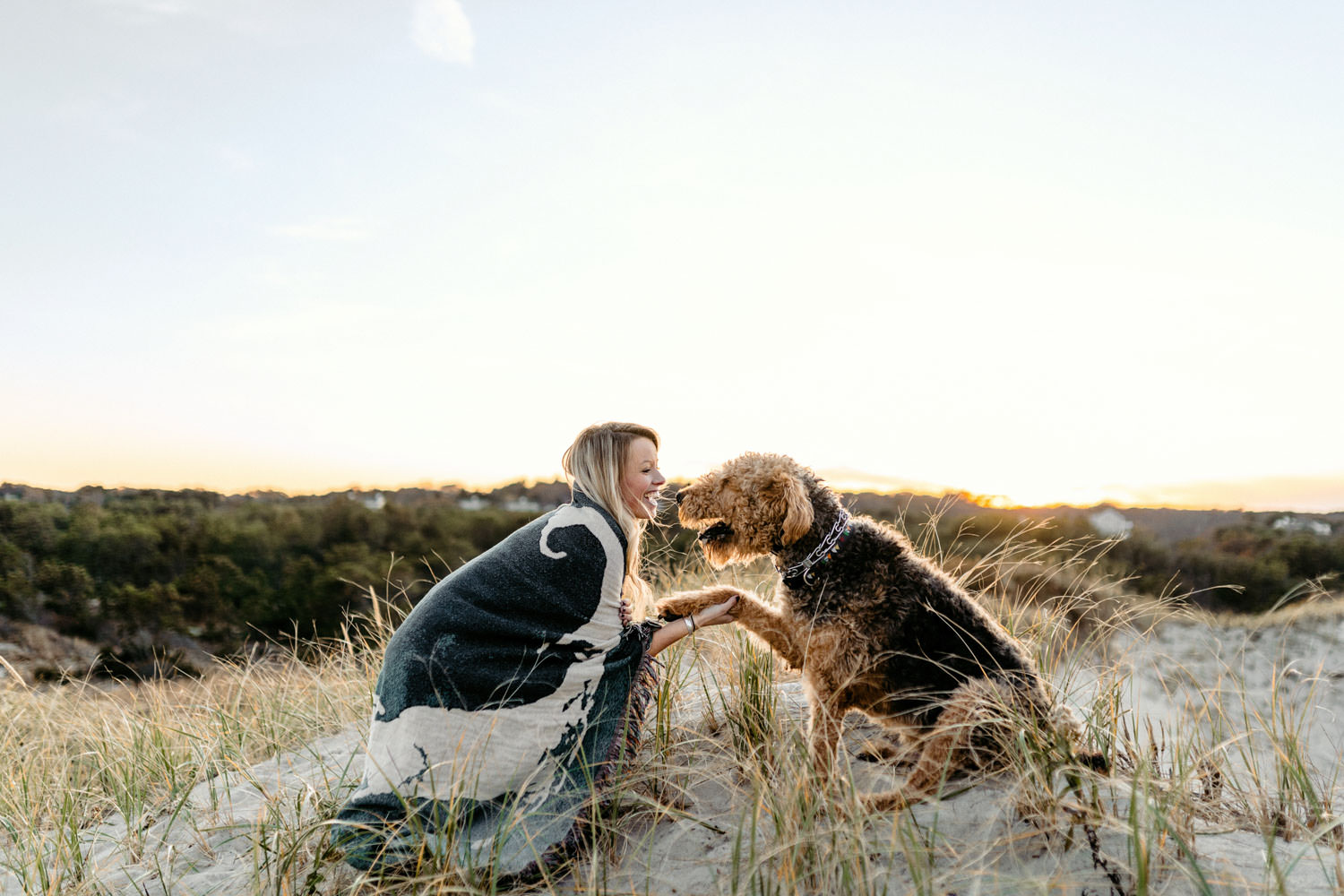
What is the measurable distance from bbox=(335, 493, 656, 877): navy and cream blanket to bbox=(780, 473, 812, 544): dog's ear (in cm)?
81

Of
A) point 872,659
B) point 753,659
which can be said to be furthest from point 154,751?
point 872,659

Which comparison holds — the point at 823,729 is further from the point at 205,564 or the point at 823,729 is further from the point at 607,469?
the point at 205,564

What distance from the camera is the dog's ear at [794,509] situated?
11.6 ft

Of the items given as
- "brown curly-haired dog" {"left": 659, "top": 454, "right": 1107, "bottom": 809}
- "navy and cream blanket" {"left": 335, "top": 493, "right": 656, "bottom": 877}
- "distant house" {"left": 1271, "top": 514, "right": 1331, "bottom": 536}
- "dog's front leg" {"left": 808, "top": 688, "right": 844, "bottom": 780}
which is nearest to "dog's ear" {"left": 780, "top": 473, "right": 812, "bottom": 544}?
"brown curly-haired dog" {"left": 659, "top": 454, "right": 1107, "bottom": 809}

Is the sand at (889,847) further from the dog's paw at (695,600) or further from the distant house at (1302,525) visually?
the distant house at (1302,525)

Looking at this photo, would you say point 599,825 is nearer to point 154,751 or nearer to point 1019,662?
point 1019,662

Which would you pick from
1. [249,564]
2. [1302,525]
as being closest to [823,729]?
[249,564]

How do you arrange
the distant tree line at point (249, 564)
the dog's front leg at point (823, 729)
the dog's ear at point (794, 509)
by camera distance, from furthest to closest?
1. the distant tree line at point (249, 564)
2. the dog's ear at point (794, 509)
3. the dog's front leg at point (823, 729)

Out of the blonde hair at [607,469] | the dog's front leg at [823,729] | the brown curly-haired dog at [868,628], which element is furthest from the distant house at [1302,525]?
the blonde hair at [607,469]

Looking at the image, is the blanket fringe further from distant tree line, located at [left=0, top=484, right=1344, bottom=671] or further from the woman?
distant tree line, located at [left=0, top=484, right=1344, bottom=671]

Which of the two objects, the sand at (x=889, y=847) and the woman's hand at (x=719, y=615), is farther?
the woman's hand at (x=719, y=615)

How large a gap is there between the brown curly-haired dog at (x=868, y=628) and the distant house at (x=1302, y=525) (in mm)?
24219

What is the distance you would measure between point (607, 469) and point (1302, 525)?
2545cm

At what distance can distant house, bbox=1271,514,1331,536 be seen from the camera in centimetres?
2152
